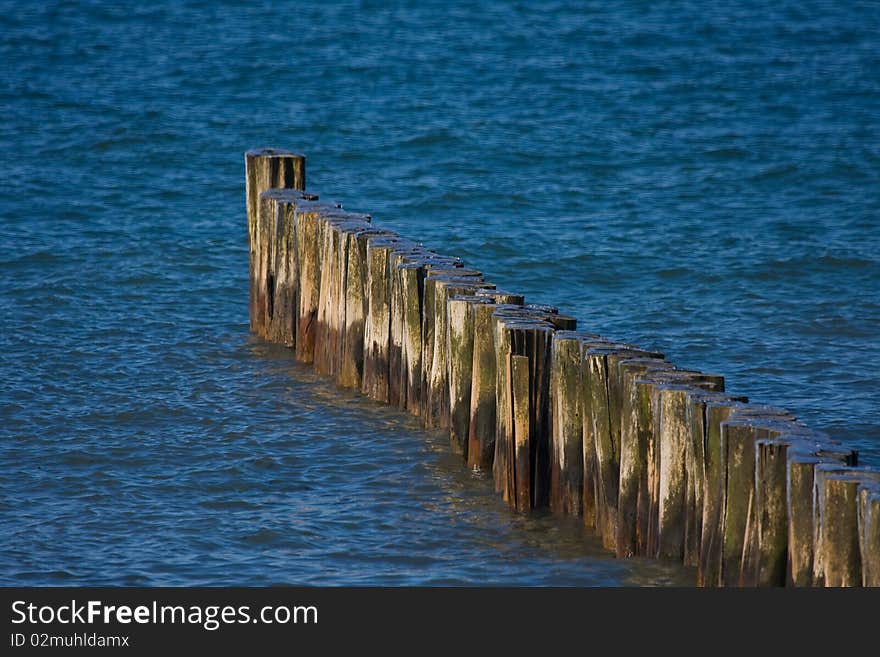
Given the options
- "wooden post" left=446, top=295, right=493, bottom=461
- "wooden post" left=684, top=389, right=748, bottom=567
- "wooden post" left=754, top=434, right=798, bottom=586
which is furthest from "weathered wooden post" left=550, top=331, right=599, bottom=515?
"wooden post" left=754, top=434, right=798, bottom=586

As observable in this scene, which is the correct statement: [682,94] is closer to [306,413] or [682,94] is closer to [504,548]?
[306,413]

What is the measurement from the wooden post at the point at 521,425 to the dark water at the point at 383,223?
0.21 m

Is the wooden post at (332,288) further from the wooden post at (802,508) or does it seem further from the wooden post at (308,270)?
the wooden post at (802,508)

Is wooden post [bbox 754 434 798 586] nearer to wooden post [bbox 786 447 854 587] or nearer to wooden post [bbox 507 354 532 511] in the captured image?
wooden post [bbox 786 447 854 587]

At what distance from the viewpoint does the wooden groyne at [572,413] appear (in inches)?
289

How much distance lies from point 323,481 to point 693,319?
580 centimetres

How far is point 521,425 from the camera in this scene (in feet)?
30.7

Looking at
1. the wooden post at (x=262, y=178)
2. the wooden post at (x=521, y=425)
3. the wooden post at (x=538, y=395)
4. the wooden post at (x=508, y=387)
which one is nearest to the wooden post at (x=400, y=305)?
the wooden post at (x=508, y=387)

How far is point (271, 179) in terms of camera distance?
45.3 ft

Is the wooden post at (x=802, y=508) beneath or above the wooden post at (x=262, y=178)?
beneath

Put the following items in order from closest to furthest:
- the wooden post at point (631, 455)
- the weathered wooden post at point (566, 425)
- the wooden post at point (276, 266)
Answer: the wooden post at point (631, 455), the weathered wooden post at point (566, 425), the wooden post at point (276, 266)

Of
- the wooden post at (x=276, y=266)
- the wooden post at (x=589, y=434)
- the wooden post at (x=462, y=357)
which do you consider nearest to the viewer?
the wooden post at (x=589, y=434)

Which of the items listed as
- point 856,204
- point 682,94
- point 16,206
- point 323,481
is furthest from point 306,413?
point 682,94

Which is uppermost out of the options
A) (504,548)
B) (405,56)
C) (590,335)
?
(405,56)
